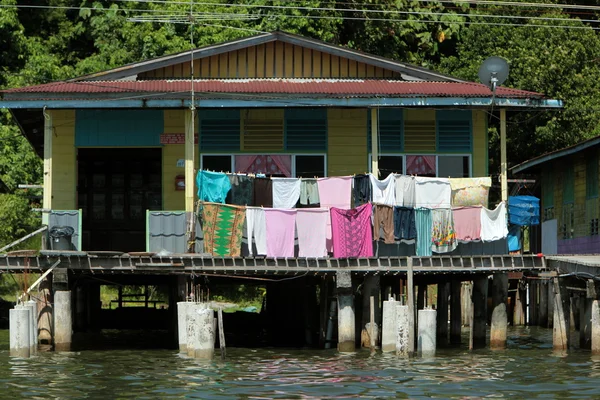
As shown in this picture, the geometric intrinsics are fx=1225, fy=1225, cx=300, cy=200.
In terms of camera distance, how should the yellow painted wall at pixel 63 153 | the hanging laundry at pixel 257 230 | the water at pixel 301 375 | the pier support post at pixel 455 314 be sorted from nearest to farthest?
1. the water at pixel 301 375
2. the hanging laundry at pixel 257 230
3. the yellow painted wall at pixel 63 153
4. the pier support post at pixel 455 314

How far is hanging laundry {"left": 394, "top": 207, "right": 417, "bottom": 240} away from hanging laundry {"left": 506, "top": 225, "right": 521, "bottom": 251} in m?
3.00

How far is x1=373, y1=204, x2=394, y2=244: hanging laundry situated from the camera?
28953 mm

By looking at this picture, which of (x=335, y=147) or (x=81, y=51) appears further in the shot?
(x=81, y=51)

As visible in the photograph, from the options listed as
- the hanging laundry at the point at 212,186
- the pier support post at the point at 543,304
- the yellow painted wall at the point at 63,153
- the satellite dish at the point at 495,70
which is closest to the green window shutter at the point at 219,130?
the hanging laundry at the point at 212,186

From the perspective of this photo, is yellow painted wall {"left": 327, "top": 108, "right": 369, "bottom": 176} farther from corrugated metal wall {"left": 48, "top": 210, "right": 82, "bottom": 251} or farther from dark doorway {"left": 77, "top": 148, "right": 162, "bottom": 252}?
corrugated metal wall {"left": 48, "top": 210, "right": 82, "bottom": 251}

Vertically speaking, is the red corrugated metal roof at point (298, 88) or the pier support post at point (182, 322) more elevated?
the red corrugated metal roof at point (298, 88)

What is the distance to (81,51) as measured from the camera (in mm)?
58594

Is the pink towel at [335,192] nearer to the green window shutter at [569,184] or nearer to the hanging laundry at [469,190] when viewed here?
the hanging laundry at [469,190]

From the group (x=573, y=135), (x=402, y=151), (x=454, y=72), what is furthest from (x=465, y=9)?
(x=402, y=151)

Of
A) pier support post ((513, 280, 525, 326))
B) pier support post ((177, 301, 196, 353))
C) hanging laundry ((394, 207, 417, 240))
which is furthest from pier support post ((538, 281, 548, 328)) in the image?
pier support post ((177, 301, 196, 353))

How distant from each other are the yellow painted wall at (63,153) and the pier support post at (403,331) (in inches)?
371

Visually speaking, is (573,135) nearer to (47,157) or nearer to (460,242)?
(460,242)

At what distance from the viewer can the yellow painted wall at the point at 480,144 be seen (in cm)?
3181

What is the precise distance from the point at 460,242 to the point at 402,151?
3340 mm
